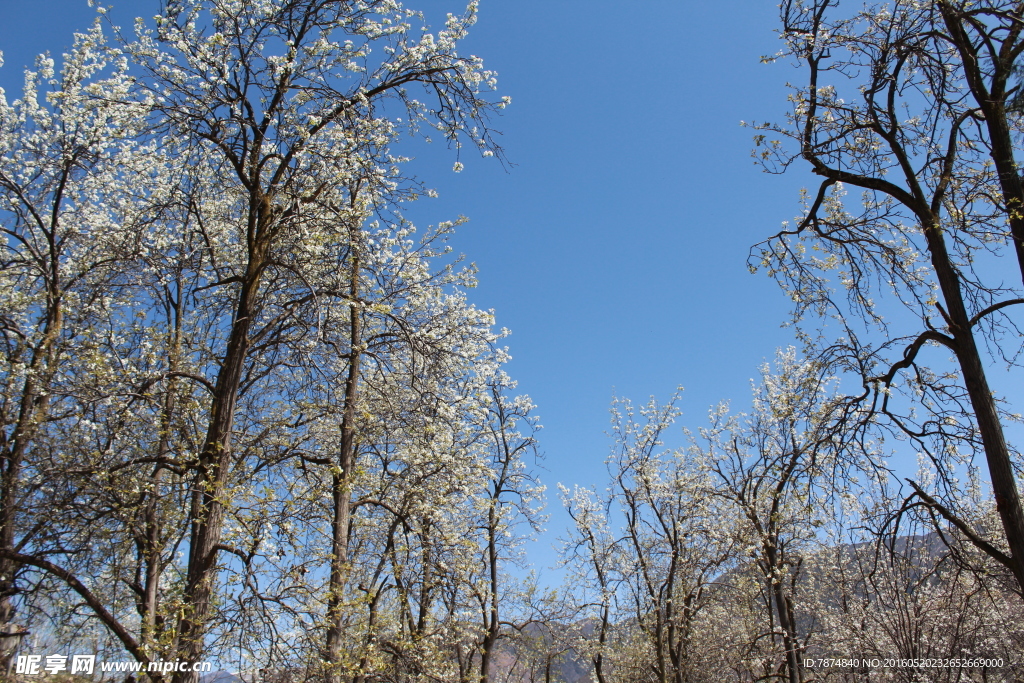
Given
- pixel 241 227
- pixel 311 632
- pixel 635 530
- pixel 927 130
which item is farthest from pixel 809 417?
pixel 635 530

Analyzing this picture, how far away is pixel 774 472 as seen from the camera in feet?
20.4

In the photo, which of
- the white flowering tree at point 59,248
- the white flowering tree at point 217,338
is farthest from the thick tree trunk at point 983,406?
the white flowering tree at point 59,248

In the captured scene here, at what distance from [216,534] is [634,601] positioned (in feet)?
51.9

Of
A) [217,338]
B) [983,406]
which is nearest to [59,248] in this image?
[217,338]

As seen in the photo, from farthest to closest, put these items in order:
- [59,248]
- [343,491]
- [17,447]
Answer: [59,248] → [17,447] → [343,491]

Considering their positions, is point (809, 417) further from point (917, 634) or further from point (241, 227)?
point (241, 227)

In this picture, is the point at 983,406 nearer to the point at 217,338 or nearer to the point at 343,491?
the point at 343,491

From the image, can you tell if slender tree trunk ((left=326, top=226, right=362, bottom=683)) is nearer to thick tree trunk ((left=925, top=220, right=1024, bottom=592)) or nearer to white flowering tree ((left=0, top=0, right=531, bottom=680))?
white flowering tree ((left=0, top=0, right=531, bottom=680))

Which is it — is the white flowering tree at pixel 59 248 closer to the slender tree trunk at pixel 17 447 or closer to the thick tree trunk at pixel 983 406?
the slender tree trunk at pixel 17 447

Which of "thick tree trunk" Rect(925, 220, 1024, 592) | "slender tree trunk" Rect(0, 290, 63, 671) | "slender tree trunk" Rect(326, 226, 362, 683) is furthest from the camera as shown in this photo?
"slender tree trunk" Rect(326, 226, 362, 683)

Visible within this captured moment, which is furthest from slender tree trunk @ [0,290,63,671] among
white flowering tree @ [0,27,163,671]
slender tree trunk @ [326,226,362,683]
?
slender tree trunk @ [326,226,362,683]

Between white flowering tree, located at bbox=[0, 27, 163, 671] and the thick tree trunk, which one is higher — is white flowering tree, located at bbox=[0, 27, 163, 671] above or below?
above

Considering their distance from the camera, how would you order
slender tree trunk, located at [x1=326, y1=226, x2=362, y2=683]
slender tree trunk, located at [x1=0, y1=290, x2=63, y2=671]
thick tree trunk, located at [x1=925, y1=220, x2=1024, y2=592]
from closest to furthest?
thick tree trunk, located at [x1=925, y1=220, x2=1024, y2=592]
slender tree trunk, located at [x1=0, y1=290, x2=63, y2=671]
slender tree trunk, located at [x1=326, y1=226, x2=362, y2=683]

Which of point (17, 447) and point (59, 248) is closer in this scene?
point (17, 447)
